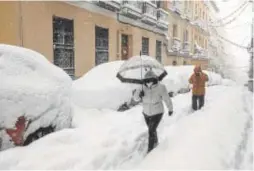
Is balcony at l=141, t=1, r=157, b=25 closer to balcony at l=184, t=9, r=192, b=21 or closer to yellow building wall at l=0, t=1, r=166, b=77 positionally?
yellow building wall at l=0, t=1, r=166, b=77

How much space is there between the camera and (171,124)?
8.39 metres

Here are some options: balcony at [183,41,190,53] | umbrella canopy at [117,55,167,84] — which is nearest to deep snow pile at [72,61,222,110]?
umbrella canopy at [117,55,167,84]

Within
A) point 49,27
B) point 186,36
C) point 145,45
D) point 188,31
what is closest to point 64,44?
point 49,27

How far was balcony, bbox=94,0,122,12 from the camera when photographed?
14.3 m

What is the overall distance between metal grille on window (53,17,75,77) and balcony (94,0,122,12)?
204cm

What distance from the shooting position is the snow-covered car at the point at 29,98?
5.26 m

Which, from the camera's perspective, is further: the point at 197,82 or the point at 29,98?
the point at 197,82

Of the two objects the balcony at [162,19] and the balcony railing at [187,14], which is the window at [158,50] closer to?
the balcony at [162,19]

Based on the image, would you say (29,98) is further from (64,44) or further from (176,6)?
(176,6)

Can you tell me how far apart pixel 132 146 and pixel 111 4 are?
9.54m

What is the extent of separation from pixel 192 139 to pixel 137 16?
12.7 metres

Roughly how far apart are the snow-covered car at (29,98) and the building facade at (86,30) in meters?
3.46

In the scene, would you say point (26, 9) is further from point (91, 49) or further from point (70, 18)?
point (91, 49)

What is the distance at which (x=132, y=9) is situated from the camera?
675 inches
